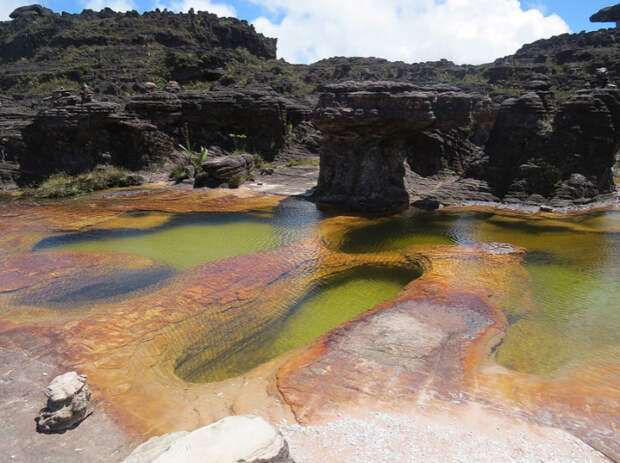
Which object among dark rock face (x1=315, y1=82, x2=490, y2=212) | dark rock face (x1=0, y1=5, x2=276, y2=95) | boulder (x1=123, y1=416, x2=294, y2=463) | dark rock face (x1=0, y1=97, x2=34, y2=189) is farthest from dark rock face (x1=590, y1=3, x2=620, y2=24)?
boulder (x1=123, y1=416, x2=294, y2=463)

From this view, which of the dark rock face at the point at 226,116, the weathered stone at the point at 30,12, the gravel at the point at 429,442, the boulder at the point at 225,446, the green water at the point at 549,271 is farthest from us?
the weathered stone at the point at 30,12

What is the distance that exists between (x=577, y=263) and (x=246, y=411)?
23.1 ft

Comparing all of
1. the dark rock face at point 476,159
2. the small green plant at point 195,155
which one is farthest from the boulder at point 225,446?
the small green plant at point 195,155

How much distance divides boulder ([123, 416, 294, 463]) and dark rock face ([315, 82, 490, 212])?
396 inches

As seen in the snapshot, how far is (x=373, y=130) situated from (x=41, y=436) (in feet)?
35.6

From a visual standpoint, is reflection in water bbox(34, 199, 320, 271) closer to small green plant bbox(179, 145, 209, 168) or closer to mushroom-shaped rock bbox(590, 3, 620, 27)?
small green plant bbox(179, 145, 209, 168)

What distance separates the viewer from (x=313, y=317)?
232 inches

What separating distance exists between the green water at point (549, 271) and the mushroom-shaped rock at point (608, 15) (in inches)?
1915

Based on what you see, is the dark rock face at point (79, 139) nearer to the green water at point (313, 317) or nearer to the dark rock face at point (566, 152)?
the green water at point (313, 317)

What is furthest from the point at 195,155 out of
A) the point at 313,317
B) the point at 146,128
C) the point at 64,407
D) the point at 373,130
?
the point at 64,407

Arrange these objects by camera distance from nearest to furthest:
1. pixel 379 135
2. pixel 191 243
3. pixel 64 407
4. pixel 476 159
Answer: pixel 64 407 < pixel 191 243 < pixel 379 135 < pixel 476 159

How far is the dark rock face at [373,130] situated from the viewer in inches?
457

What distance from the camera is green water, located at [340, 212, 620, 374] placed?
4816 millimetres

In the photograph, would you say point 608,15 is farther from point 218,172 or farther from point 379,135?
point 218,172
